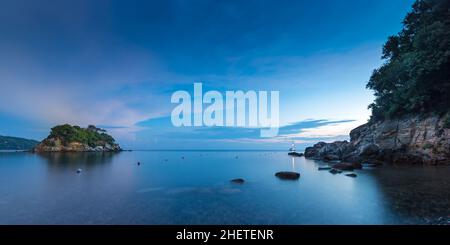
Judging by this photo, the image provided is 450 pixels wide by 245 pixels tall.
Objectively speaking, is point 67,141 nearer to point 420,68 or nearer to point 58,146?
point 58,146

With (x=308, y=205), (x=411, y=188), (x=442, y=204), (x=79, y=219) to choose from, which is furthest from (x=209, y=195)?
(x=411, y=188)

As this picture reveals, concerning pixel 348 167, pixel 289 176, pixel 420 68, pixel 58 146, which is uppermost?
pixel 420 68

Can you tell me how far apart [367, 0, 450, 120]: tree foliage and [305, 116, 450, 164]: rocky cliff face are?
6.69ft

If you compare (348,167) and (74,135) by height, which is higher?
(74,135)

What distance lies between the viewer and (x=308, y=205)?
12.3 meters

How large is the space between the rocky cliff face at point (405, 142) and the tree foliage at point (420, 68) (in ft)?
6.69

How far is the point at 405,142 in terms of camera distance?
103ft

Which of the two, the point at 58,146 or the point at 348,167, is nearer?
the point at 348,167

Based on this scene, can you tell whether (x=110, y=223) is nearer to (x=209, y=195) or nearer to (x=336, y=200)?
(x=209, y=195)

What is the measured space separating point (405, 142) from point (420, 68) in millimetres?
12723

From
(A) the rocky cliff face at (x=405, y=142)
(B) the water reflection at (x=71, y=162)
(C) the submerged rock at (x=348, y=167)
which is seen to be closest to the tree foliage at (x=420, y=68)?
(A) the rocky cliff face at (x=405, y=142)

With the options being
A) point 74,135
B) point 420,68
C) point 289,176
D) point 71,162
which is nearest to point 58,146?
point 74,135

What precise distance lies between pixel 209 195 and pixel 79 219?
789 centimetres

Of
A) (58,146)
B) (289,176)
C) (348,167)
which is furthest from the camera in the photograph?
(58,146)
